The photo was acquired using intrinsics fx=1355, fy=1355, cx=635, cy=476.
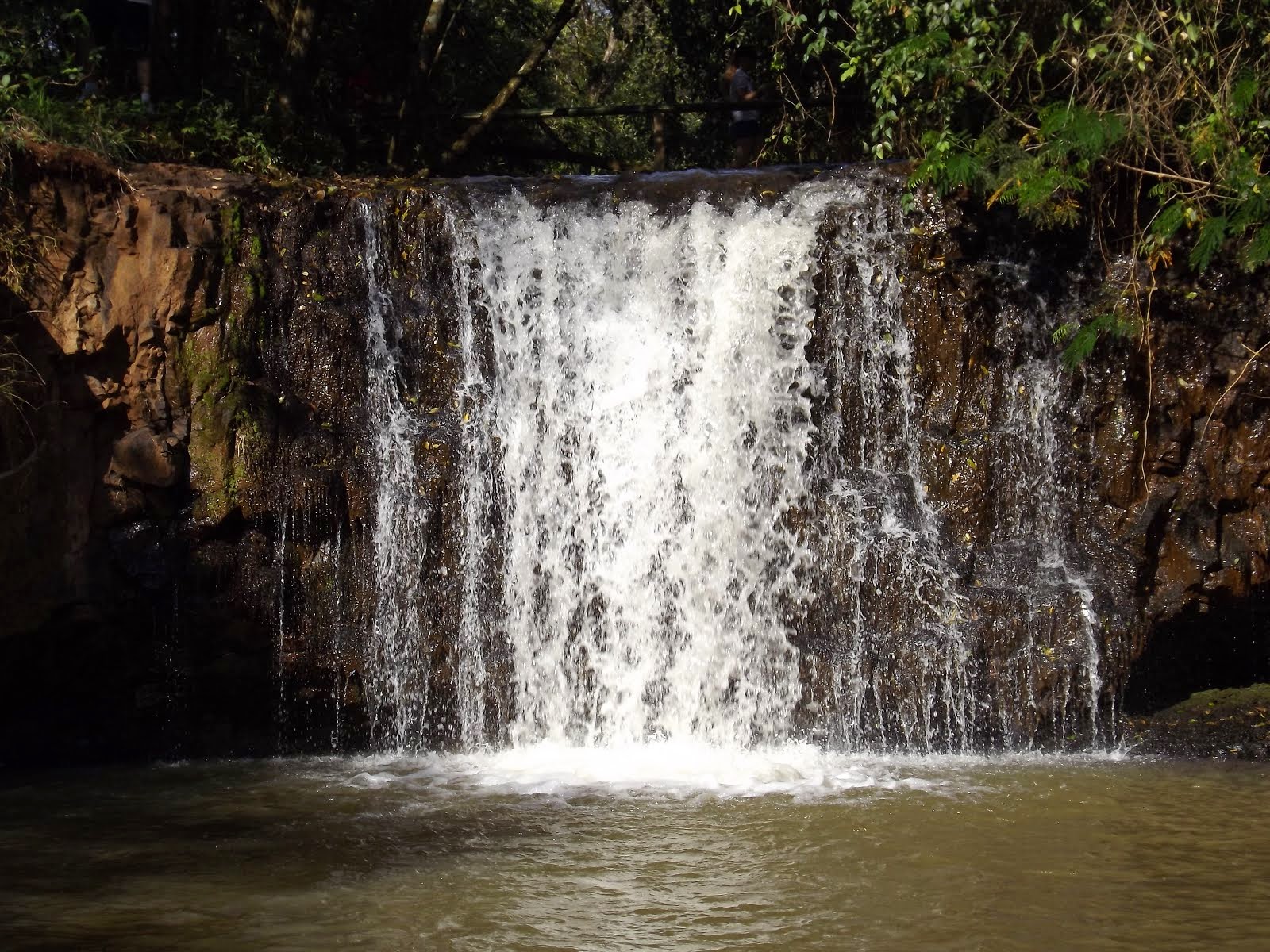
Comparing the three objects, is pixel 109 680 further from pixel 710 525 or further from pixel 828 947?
pixel 828 947

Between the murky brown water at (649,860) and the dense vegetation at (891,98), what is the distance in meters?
3.04

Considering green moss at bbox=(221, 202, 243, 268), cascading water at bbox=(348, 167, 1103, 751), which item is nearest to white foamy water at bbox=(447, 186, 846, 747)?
cascading water at bbox=(348, 167, 1103, 751)

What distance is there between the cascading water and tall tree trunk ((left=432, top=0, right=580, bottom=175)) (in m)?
4.96

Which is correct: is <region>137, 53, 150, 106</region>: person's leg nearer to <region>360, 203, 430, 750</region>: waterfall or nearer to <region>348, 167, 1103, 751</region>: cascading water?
<region>348, 167, 1103, 751</region>: cascading water

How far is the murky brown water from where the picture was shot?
4992mm

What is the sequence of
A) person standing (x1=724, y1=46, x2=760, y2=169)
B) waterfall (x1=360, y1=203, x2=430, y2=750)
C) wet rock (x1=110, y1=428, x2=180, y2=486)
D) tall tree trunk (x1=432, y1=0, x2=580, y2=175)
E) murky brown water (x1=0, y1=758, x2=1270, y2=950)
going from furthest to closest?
tall tree trunk (x1=432, y1=0, x2=580, y2=175), person standing (x1=724, y1=46, x2=760, y2=169), waterfall (x1=360, y1=203, x2=430, y2=750), wet rock (x1=110, y1=428, x2=180, y2=486), murky brown water (x1=0, y1=758, x2=1270, y2=950)

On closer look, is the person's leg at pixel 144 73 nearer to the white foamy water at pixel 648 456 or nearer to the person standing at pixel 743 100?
the white foamy water at pixel 648 456

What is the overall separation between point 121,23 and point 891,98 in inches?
288

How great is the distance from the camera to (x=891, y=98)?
8.54 m

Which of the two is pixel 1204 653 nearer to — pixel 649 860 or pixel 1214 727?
pixel 1214 727

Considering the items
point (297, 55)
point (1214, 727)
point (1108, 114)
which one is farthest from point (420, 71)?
point (1214, 727)

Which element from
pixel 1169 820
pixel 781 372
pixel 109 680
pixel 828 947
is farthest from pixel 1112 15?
pixel 109 680

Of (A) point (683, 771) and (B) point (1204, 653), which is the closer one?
(A) point (683, 771)

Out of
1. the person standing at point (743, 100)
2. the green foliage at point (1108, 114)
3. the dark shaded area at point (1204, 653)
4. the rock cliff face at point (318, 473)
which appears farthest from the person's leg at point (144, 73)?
the dark shaded area at point (1204, 653)
